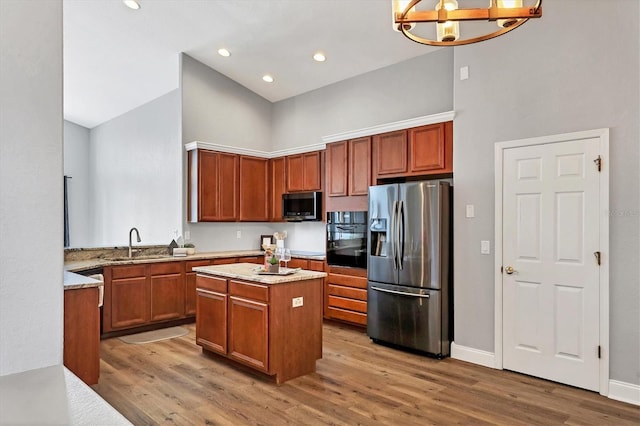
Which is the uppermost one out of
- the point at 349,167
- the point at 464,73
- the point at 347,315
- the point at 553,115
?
the point at 464,73

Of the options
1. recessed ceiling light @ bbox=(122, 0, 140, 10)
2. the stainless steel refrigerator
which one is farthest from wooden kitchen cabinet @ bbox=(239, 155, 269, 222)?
the stainless steel refrigerator

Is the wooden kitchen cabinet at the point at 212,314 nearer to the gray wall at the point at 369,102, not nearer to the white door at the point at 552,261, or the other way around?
the white door at the point at 552,261

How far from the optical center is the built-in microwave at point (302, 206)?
594 centimetres

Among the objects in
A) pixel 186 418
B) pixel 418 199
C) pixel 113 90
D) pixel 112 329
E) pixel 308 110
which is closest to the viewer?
pixel 186 418

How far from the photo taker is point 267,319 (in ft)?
11.1

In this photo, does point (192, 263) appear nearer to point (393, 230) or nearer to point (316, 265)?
point (316, 265)

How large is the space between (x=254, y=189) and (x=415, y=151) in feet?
9.46

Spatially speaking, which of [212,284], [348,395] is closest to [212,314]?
[212,284]

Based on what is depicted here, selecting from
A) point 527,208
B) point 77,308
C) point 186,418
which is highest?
point 527,208

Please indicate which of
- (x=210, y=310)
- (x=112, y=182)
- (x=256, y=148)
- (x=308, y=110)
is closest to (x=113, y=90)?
(x=112, y=182)

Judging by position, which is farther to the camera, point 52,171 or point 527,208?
point 527,208

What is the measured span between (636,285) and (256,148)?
17.8 feet

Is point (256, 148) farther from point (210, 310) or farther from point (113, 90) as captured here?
point (210, 310)

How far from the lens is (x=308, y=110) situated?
21.5ft
